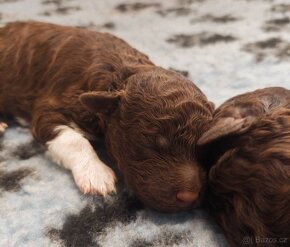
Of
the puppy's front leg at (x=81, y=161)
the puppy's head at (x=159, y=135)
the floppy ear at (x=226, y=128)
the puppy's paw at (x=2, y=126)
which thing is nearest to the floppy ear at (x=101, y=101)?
the puppy's head at (x=159, y=135)

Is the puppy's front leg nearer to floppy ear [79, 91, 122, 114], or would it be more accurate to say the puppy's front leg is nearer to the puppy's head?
the puppy's head

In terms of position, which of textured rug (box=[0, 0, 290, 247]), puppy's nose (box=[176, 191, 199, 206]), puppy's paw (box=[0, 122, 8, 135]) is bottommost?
puppy's paw (box=[0, 122, 8, 135])

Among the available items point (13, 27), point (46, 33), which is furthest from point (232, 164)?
point (13, 27)

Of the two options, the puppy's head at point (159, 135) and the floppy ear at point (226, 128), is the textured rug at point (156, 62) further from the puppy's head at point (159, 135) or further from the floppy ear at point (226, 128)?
the floppy ear at point (226, 128)

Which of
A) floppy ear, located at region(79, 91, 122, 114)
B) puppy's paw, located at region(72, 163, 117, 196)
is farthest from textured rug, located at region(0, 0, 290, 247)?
floppy ear, located at region(79, 91, 122, 114)

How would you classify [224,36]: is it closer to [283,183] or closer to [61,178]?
[61,178]

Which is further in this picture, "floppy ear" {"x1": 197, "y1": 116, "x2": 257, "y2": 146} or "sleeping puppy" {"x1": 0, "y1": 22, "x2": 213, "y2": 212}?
"sleeping puppy" {"x1": 0, "y1": 22, "x2": 213, "y2": 212}

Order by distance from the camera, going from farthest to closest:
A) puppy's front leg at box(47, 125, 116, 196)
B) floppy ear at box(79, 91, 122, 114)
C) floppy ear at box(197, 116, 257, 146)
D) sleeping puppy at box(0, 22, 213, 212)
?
puppy's front leg at box(47, 125, 116, 196) → floppy ear at box(79, 91, 122, 114) → sleeping puppy at box(0, 22, 213, 212) → floppy ear at box(197, 116, 257, 146)
